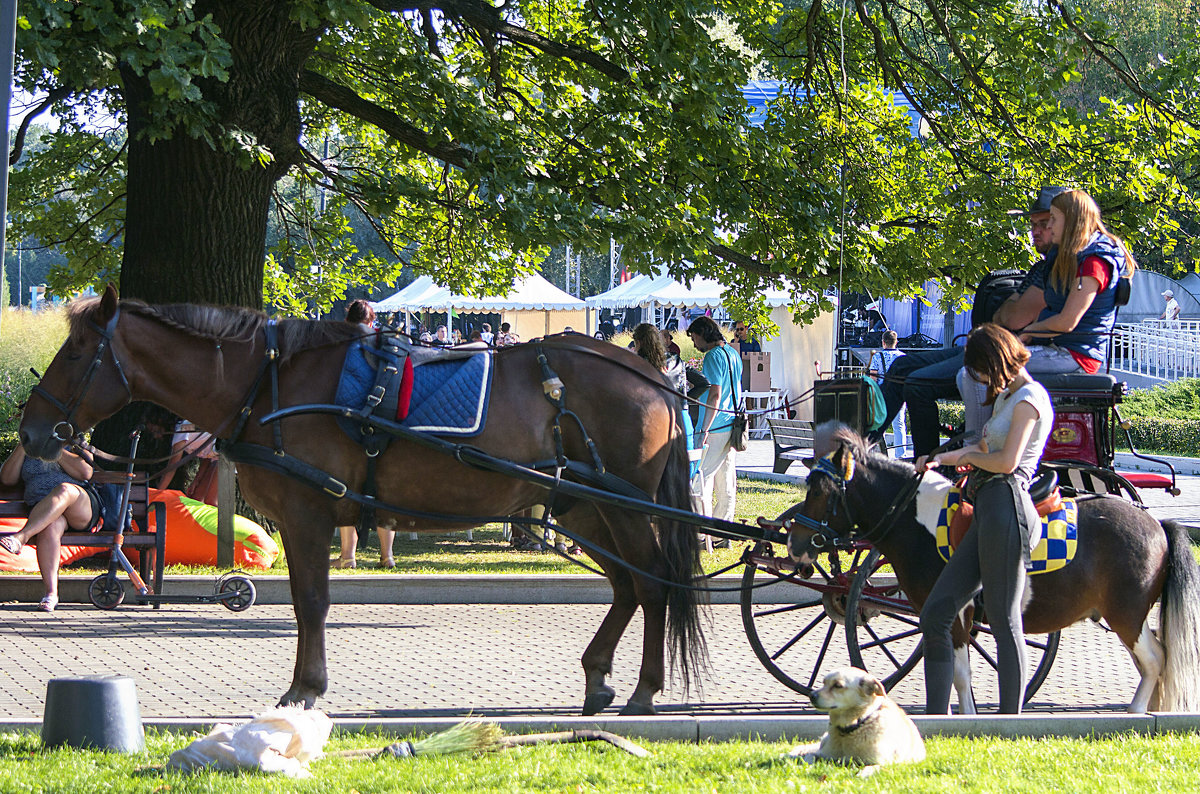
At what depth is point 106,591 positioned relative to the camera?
9.23 m

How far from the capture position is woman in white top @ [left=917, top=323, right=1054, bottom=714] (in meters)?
5.38

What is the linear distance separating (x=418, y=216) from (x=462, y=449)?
10.1 m

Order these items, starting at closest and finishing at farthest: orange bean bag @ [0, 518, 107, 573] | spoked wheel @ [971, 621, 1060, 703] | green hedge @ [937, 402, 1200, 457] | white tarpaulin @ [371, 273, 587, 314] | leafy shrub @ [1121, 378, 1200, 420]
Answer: spoked wheel @ [971, 621, 1060, 703] < orange bean bag @ [0, 518, 107, 573] < green hedge @ [937, 402, 1200, 457] < leafy shrub @ [1121, 378, 1200, 420] < white tarpaulin @ [371, 273, 587, 314]

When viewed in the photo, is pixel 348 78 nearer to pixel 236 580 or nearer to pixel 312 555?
pixel 236 580

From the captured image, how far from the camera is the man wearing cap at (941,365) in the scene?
6355mm

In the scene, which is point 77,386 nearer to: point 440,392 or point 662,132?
point 440,392

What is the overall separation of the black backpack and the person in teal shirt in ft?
13.8

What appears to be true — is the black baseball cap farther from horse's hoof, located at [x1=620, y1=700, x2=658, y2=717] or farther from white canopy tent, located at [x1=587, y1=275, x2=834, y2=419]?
white canopy tent, located at [x1=587, y1=275, x2=834, y2=419]

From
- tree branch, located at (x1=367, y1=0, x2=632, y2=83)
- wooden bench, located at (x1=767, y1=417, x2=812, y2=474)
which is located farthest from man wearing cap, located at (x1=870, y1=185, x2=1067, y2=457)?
wooden bench, located at (x1=767, y1=417, x2=812, y2=474)

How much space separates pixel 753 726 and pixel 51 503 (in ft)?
19.6

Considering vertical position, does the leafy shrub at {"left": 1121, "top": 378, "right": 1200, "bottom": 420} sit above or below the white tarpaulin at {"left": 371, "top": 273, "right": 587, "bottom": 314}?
below

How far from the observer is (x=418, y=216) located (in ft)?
51.4

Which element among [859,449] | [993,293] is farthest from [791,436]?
[859,449]

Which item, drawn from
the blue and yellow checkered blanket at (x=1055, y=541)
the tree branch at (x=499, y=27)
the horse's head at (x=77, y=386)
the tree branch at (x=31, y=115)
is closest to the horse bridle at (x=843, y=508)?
the blue and yellow checkered blanket at (x=1055, y=541)
